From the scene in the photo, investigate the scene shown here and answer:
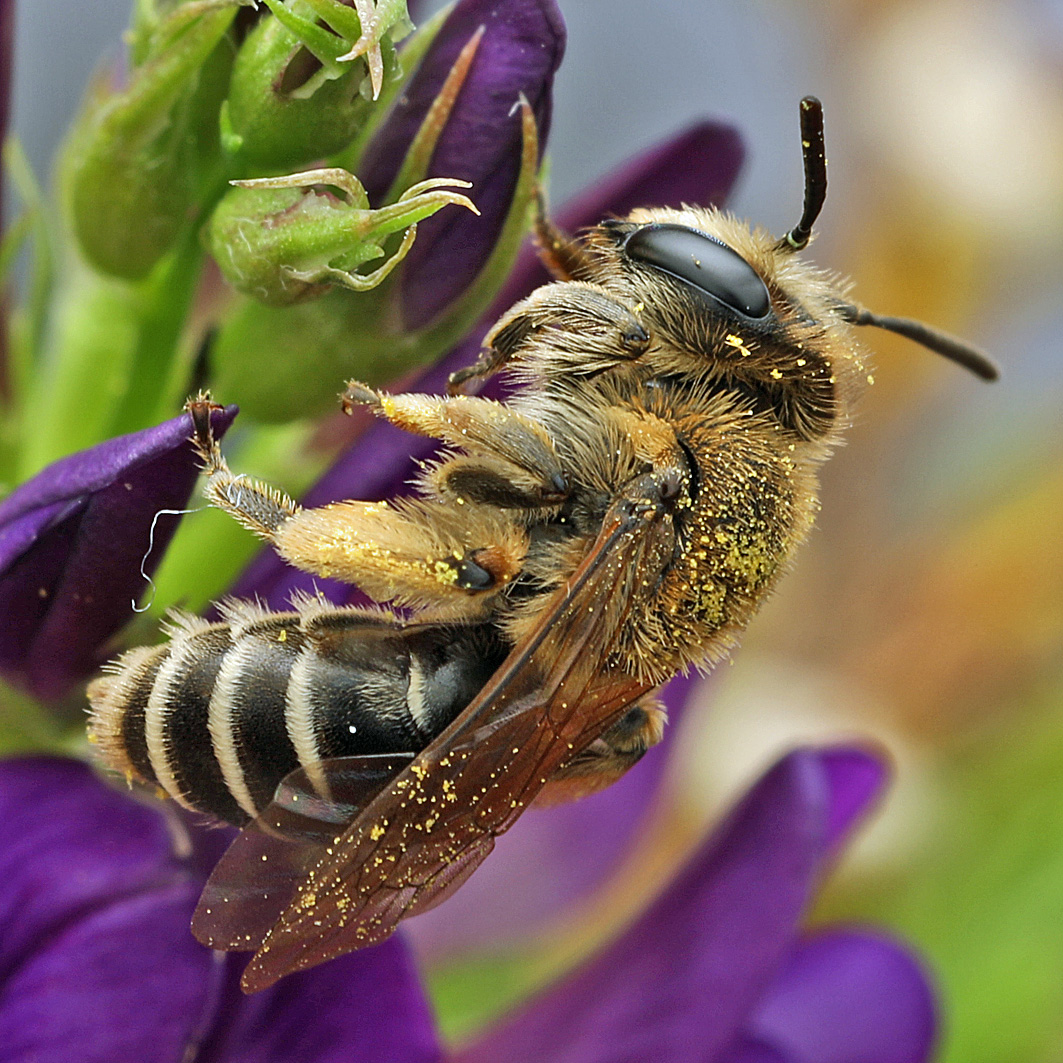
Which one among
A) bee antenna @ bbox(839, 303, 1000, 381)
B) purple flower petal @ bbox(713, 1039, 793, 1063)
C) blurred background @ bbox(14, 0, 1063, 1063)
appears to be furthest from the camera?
blurred background @ bbox(14, 0, 1063, 1063)

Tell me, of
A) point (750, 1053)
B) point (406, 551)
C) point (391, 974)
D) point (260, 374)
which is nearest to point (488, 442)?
point (406, 551)

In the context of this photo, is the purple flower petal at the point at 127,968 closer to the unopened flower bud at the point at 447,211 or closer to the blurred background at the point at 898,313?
the unopened flower bud at the point at 447,211

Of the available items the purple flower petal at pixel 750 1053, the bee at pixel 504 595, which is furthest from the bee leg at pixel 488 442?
the purple flower petal at pixel 750 1053

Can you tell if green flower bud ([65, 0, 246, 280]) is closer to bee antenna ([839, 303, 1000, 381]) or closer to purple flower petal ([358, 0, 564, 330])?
purple flower petal ([358, 0, 564, 330])

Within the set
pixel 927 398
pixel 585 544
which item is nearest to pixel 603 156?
pixel 927 398

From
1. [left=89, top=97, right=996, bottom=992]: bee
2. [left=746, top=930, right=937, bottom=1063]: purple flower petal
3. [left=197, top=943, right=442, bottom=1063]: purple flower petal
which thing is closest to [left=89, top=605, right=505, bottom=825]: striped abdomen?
[left=89, top=97, right=996, bottom=992]: bee

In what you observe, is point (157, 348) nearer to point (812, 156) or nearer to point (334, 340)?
point (334, 340)
